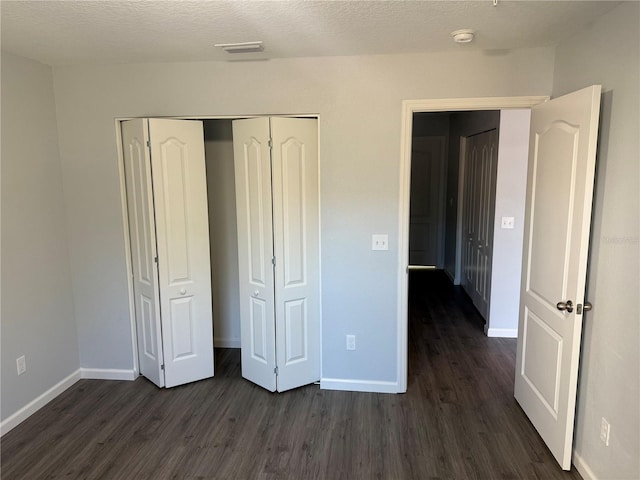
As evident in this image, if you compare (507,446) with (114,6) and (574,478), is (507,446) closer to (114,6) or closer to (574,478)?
(574,478)

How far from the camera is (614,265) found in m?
1.96

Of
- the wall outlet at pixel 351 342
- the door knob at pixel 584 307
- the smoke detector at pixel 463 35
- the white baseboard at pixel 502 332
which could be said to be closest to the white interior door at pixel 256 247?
the wall outlet at pixel 351 342

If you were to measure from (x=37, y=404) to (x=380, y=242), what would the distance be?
2634 millimetres

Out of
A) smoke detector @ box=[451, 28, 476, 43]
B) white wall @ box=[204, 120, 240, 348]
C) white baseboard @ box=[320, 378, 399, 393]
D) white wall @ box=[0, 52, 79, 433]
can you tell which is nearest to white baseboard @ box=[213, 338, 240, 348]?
white wall @ box=[204, 120, 240, 348]

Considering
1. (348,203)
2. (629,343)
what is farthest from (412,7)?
(629,343)

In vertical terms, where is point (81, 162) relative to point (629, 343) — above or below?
above

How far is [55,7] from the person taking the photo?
1.94 meters

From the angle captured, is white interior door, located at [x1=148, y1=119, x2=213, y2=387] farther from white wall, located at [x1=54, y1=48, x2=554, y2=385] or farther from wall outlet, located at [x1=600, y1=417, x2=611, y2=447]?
wall outlet, located at [x1=600, y1=417, x2=611, y2=447]

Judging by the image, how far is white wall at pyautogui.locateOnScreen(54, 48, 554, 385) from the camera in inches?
108

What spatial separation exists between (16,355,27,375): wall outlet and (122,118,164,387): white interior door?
739 mm

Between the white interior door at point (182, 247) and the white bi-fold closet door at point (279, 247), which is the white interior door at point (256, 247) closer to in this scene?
the white bi-fold closet door at point (279, 247)

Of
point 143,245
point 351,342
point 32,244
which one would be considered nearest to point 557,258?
point 351,342

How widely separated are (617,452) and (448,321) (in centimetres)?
264

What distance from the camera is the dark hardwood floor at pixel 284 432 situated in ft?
7.63
